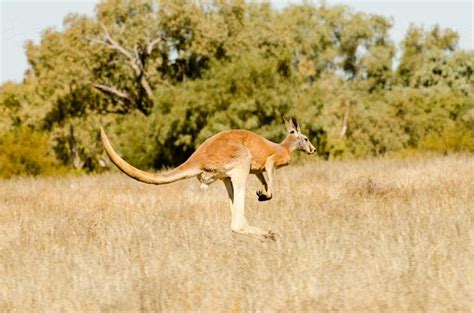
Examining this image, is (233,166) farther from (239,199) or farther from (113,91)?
(113,91)

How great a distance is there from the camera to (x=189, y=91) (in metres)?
31.9

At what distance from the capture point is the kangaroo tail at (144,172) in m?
6.56

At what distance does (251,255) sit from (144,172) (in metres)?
1.19

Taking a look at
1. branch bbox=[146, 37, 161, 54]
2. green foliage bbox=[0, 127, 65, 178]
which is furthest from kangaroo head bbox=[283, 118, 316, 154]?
branch bbox=[146, 37, 161, 54]

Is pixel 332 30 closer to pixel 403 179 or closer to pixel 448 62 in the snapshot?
pixel 448 62

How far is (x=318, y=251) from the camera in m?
6.46

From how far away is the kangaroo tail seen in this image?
6559 millimetres

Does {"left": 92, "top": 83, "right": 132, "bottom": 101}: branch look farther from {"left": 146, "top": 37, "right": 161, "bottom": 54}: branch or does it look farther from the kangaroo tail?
the kangaroo tail

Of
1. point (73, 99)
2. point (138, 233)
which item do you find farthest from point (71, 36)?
point (138, 233)

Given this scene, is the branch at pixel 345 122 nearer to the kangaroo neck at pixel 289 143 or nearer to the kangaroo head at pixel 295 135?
the kangaroo head at pixel 295 135

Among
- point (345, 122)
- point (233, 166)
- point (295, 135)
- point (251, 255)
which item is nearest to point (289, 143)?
point (295, 135)

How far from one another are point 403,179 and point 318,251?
8071 mm

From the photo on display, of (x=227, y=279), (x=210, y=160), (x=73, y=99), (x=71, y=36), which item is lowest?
(x=227, y=279)

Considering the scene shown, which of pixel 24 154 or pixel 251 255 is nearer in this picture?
pixel 251 255
